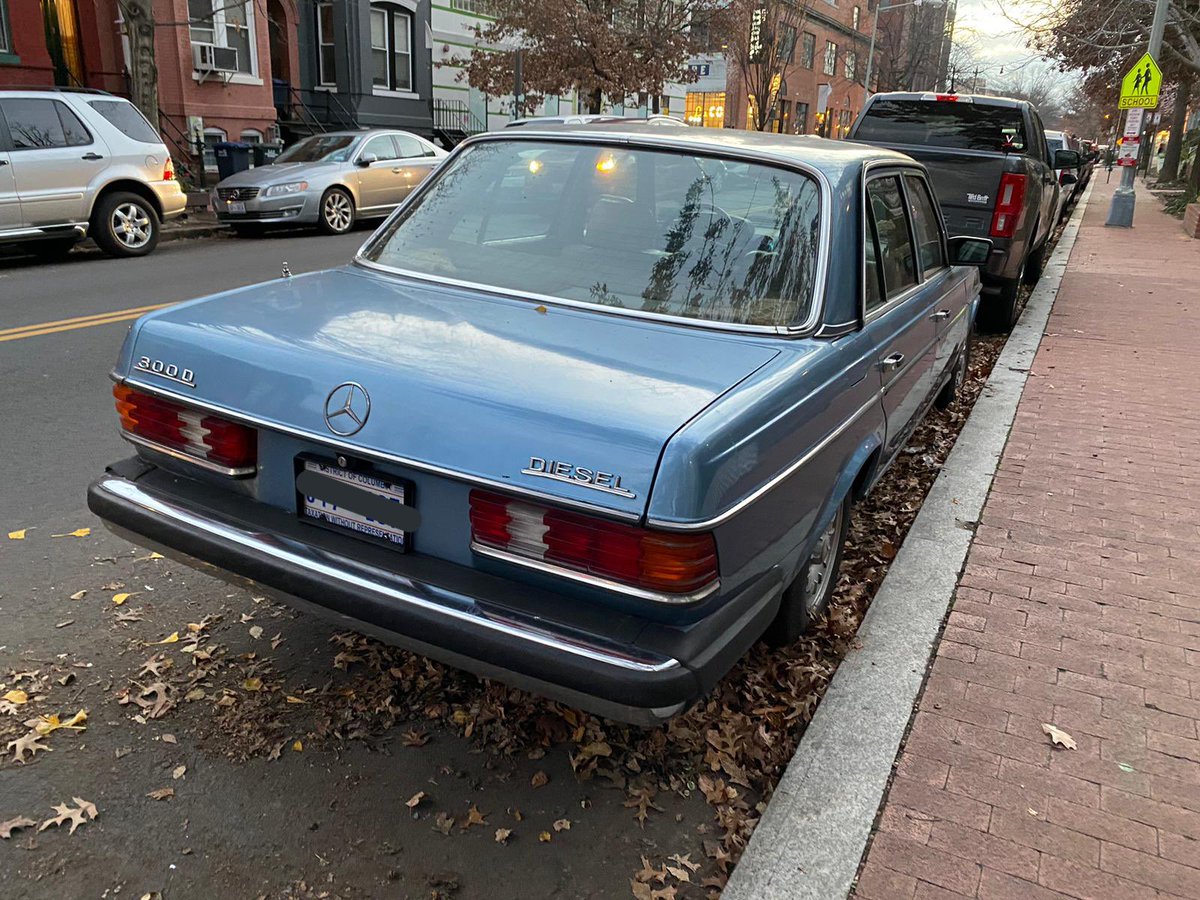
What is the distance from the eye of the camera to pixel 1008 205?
27.0 feet

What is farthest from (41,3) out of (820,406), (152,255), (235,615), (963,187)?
(820,406)

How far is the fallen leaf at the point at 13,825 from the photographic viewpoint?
2.56 metres

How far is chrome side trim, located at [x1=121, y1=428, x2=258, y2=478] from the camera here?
2.82 meters

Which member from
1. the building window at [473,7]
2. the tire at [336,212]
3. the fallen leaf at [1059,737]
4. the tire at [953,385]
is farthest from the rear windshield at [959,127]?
the building window at [473,7]

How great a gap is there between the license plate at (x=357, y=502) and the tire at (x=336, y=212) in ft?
42.5

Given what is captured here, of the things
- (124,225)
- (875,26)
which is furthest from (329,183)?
(875,26)

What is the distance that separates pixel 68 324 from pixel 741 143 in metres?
6.62

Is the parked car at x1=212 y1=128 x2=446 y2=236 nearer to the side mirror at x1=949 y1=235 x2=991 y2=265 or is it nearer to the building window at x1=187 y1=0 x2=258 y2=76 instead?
the building window at x1=187 y1=0 x2=258 y2=76

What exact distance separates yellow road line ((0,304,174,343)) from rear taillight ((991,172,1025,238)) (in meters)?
6.99

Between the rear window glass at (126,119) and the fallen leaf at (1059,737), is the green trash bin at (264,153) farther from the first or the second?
the fallen leaf at (1059,737)

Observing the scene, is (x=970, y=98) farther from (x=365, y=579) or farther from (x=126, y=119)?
(x=126, y=119)

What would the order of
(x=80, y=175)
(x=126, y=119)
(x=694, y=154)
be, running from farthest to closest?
(x=126, y=119)
(x=80, y=175)
(x=694, y=154)

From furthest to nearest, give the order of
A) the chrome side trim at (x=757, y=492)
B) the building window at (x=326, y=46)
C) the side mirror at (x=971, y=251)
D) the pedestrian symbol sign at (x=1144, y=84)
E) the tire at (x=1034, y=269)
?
the building window at (x=326, y=46)
the pedestrian symbol sign at (x=1144, y=84)
the tire at (x=1034, y=269)
the side mirror at (x=971, y=251)
the chrome side trim at (x=757, y=492)

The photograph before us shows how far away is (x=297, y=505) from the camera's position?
2.76m
